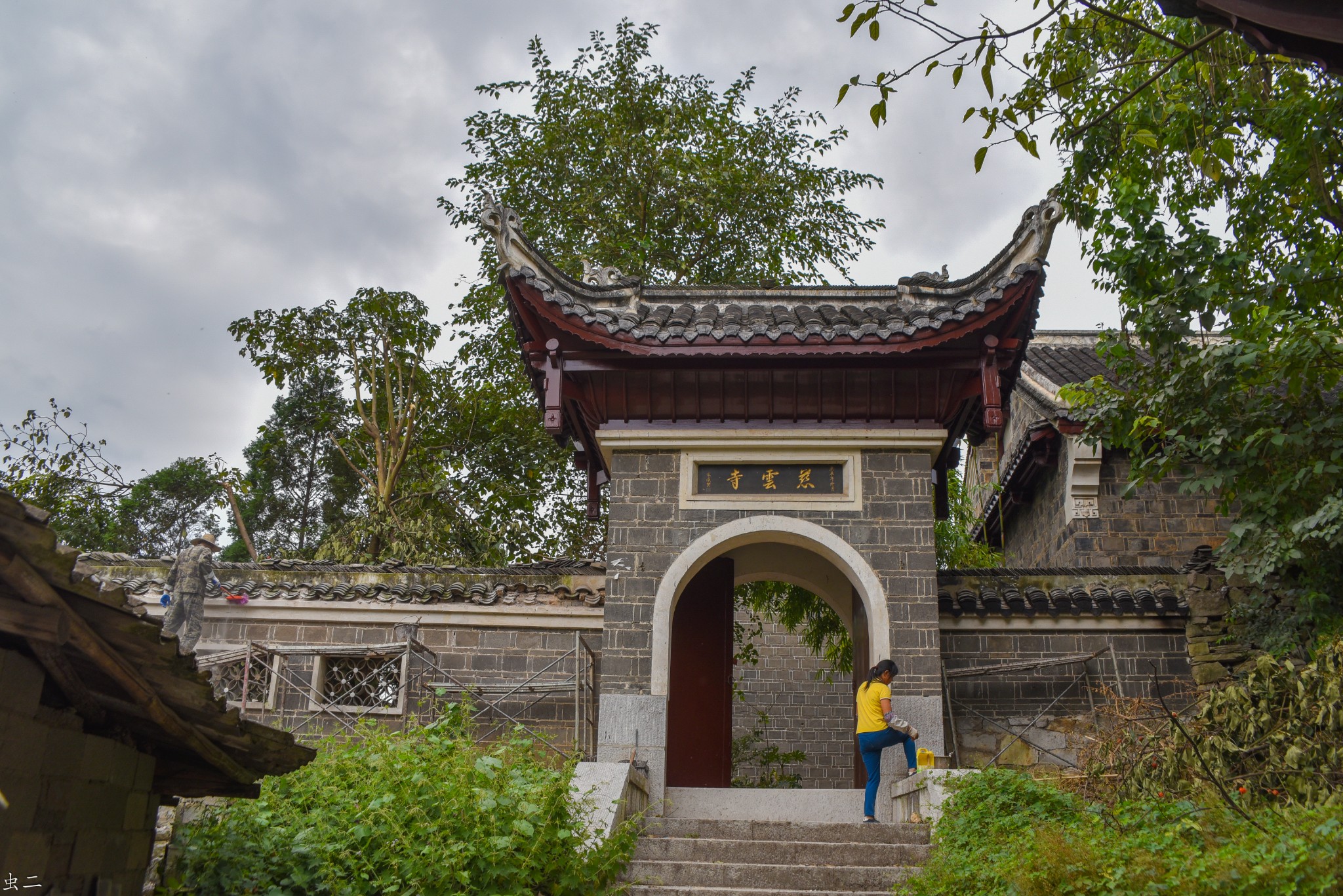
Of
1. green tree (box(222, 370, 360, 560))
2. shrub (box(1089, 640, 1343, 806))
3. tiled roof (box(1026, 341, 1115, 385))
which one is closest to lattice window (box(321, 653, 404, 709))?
shrub (box(1089, 640, 1343, 806))

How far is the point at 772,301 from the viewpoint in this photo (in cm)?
978

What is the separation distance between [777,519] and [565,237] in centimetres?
804

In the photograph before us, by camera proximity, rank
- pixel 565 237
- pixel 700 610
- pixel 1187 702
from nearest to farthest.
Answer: pixel 1187 702 → pixel 700 610 → pixel 565 237

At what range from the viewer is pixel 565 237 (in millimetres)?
15375

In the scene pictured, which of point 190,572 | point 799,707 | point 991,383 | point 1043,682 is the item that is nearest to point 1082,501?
point 1043,682

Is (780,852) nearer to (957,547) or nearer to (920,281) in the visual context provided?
(920,281)

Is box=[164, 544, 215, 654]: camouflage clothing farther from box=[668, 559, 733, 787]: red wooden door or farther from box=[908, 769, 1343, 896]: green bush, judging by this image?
box=[908, 769, 1343, 896]: green bush

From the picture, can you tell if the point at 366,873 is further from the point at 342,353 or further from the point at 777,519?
the point at 342,353

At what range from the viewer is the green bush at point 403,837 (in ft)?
17.0

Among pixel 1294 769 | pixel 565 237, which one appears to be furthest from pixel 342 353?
pixel 1294 769

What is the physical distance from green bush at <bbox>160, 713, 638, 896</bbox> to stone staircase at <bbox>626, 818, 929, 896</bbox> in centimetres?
30

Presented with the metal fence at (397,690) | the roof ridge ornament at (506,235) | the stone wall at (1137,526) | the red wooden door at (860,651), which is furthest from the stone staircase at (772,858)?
the stone wall at (1137,526)

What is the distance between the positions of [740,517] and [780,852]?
2911 mm

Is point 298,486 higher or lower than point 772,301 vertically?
higher
